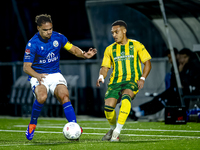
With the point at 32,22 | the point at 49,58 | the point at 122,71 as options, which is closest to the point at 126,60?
the point at 122,71

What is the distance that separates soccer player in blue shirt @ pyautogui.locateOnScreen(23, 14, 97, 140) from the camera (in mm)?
7090

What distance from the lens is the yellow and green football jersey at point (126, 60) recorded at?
722 centimetres

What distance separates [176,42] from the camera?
13.4 m

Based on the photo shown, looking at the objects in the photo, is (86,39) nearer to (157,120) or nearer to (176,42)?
(176,42)

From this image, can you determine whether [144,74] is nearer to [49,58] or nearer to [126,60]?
[126,60]

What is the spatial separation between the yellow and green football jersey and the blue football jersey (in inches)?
31.8

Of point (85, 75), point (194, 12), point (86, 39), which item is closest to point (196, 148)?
point (194, 12)

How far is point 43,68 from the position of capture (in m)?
7.29

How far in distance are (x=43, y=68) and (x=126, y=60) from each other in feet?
4.28

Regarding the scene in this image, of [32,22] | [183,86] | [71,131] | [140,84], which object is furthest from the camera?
[32,22]

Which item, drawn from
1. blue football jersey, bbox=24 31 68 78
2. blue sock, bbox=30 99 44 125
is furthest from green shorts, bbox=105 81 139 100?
blue sock, bbox=30 99 44 125

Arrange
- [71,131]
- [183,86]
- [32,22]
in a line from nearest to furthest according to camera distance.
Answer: [71,131], [183,86], [32,22]

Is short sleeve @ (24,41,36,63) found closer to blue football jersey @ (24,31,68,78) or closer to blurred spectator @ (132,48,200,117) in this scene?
blue football jersey @ (24,31,68,78)

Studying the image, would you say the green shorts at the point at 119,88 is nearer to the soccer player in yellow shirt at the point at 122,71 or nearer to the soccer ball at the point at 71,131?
the soccer player in yellow shirt at the point at 122,71
